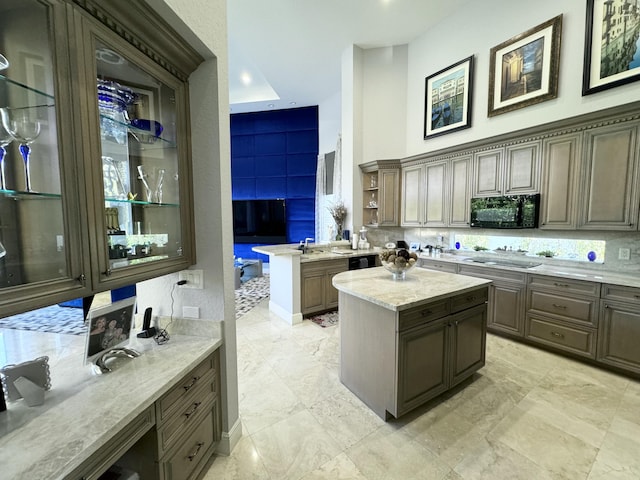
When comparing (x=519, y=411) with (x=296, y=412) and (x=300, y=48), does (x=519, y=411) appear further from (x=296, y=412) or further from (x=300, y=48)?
(x=300, y=48)

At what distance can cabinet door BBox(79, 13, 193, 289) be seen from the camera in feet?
3.45

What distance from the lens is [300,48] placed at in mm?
4852

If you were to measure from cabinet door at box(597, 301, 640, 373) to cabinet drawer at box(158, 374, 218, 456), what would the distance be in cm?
359

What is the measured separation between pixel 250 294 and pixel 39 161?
4682 millimetres

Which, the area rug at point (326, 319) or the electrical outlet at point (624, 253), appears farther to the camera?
the area rug at point (326, 319)

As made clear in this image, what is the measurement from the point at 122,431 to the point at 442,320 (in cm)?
201

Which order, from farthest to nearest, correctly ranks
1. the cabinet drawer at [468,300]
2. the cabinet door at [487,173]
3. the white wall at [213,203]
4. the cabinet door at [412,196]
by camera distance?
1. the cabinet door at [412,196]
2. the cabinet door at [487,173]
3. the cabinet drawer at [468,300]
4. the white wall at [213,203]

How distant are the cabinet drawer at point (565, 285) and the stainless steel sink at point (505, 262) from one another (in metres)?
0.33

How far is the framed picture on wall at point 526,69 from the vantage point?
3176 millimetres

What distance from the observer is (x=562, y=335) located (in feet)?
9.42

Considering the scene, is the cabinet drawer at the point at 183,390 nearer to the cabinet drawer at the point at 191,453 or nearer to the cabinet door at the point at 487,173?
the cabinet drawer at the point at 191,453

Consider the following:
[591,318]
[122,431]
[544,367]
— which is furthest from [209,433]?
[591,318]

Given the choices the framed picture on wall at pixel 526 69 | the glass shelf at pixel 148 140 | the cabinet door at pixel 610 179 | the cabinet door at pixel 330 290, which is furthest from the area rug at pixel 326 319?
the framed picture on wall at pixel 526 69

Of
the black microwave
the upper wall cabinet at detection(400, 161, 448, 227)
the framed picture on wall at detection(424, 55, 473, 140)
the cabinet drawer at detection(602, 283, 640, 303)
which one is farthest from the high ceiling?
the cabinet drawer at detection(602, 283, 640, 303)
